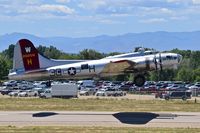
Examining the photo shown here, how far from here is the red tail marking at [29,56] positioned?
1724 inches

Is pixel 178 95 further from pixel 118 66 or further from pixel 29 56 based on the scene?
pixel 29 56

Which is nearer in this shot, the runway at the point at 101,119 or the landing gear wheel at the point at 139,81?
the runway at the point at 101,119

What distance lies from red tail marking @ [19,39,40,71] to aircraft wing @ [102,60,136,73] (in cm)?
620

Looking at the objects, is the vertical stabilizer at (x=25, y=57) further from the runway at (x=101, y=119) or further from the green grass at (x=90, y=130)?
the green grass at (x=90, y=130)

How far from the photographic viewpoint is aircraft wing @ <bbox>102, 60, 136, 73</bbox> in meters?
40.2

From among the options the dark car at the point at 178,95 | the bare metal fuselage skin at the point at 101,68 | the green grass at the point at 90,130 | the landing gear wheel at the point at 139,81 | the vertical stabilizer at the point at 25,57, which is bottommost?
the green grass at the point at 90,130

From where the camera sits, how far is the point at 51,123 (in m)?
33.3

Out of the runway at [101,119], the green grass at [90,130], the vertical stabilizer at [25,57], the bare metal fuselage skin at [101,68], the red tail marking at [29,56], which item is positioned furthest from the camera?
the red tail marking at [29,56]

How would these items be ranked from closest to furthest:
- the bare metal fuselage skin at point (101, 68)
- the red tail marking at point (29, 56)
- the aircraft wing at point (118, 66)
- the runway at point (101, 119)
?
the runway at point (101, 119) → the aircraft wing at point (118, 66) → the bare metal fuselage skin at point (101, 68) → the red tail marking at point (29, 56)

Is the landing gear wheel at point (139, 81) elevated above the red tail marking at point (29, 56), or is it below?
below

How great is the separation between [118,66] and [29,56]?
8.32 meters

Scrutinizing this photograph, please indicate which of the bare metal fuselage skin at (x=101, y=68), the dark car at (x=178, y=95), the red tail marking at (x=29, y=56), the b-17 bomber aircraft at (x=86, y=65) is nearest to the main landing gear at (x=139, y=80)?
the b-17 bomber aircraft at (x=86, y=65)

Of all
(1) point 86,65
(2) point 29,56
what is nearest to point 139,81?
(1) point 86,65

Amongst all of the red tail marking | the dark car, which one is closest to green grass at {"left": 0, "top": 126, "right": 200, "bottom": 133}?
the red tail marking
